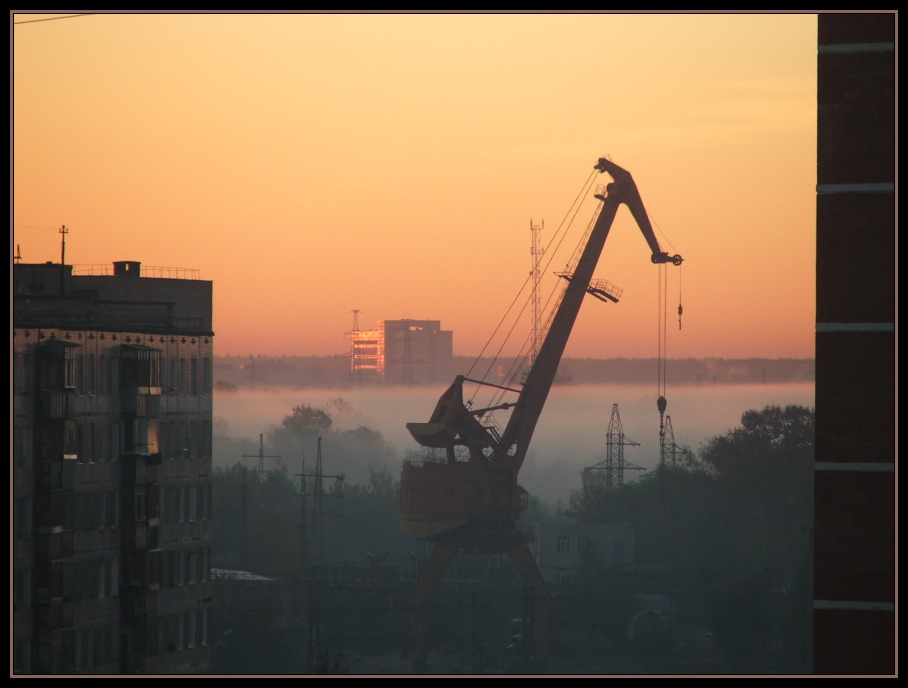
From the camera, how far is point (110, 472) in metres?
44.5

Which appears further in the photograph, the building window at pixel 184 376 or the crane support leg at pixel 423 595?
the crane support leg at pixel 423 595

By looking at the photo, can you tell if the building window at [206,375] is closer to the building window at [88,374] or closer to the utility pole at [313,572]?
the building window at [88,374]

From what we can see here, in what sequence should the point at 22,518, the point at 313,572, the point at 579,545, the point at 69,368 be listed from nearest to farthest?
the point at 22,518 → the point at 69,368 → the point at 313,572 → the point at 579,545

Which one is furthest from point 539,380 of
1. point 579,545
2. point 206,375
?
point 579,545

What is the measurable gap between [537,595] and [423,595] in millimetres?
4750

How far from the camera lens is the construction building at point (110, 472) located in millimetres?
40656

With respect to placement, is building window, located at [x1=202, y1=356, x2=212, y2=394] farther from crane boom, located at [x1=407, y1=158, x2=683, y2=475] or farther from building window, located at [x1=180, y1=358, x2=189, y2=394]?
crane boom, located at [x1=407, y1=158, x2=683, y2=475]

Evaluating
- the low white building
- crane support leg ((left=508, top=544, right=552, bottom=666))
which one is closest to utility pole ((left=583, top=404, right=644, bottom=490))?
the low white building

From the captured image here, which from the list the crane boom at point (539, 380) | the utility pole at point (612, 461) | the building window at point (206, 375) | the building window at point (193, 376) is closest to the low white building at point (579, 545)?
the utility pole at point (612, 461)

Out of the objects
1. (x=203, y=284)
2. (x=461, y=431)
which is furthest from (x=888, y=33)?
(x=461, y=431)

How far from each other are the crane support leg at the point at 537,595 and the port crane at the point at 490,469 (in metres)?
0.04

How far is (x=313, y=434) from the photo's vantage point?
19012cm

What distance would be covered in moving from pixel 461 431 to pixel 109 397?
972 inches

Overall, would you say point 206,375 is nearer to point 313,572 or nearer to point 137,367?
point 137,367
